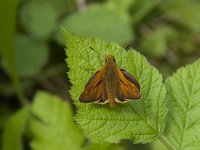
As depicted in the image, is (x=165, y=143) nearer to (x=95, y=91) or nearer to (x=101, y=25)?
(x=95, y=91)

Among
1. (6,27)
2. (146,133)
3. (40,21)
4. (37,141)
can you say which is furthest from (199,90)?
(40,21)

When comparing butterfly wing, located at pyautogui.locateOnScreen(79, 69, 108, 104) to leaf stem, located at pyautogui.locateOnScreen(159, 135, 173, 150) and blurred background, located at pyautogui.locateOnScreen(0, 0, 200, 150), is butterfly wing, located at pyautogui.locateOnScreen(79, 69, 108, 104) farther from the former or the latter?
blurred background, located at pyautogui.locateOnScreen(0, 0, 200, 150)

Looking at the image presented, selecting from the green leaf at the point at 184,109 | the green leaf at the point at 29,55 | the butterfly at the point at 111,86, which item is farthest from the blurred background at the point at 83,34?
the butterfly at the point at 111,86

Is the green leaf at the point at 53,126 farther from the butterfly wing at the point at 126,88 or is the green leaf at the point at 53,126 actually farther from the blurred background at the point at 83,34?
the butterfly wing at the point at 126,88

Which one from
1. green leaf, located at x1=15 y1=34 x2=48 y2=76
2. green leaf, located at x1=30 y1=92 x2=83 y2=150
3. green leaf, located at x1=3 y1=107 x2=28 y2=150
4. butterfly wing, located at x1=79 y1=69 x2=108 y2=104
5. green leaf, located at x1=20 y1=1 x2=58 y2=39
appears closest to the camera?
butterfly wing, located at x1=79 y1=69 x2=108 y2=104

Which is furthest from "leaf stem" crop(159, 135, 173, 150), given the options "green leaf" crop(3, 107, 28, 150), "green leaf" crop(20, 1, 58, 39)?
"green leaf" crop(20, 1, 58, 39)
